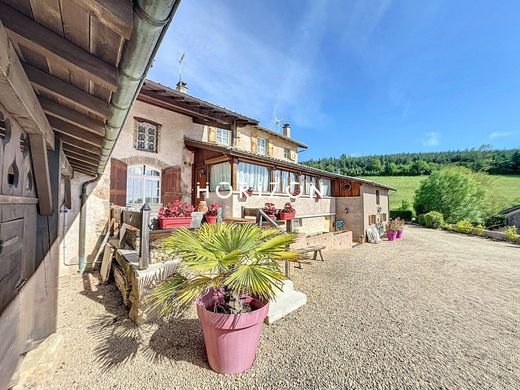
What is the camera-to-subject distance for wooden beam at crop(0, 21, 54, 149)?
135cm

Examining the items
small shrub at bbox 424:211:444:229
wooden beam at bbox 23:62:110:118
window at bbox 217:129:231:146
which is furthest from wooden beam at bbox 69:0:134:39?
small shrub at bbox 424:211:444:229

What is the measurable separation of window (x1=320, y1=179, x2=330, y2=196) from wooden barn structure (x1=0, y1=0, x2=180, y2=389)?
13.2 m

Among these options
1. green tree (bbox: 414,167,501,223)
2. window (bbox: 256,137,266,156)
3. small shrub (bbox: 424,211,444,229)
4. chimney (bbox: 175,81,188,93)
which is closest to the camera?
chimney (bbox: 175,81,188,93)

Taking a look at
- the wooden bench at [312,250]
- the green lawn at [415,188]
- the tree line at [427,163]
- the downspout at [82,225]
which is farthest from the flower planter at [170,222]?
the tree line at [427,163]

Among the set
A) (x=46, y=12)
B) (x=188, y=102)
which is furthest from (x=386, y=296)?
(x=188, y=102)

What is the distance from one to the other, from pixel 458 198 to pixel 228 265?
1299 inches

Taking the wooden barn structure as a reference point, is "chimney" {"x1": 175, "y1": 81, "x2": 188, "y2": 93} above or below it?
above

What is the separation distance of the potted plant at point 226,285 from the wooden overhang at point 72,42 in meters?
1.99

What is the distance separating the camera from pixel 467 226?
2102cm

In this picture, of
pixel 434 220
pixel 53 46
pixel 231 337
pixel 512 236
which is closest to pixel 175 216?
pixel 231 337

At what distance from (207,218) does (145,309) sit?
9.22ft

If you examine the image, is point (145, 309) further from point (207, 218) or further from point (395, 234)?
point (395, 234)

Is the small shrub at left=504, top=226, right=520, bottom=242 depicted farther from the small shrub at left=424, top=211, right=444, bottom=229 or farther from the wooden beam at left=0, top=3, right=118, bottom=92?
the wooden beam at left=0, top=3, right=118, bottom=92

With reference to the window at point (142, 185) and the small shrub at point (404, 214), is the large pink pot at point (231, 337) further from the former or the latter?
the small shrub at point (404, 214)
